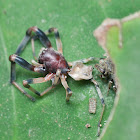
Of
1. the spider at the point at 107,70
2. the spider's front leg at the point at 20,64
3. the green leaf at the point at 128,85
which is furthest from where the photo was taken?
the spider's front leg at the point at 20,64

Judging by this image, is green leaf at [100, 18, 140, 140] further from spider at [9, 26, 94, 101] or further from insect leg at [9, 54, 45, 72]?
insect leg at [9, 54, 45, 72]

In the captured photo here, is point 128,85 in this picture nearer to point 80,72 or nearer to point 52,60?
point 80,72

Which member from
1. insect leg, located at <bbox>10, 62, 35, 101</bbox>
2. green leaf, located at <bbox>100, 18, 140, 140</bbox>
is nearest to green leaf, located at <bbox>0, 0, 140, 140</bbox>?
insect leg, located at <bbox>10, 62, 35, 101</bbox>

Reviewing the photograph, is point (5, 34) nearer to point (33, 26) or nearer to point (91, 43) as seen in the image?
point (33, 26)

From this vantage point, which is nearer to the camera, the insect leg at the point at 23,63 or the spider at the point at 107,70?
the spider at the point at 107,70

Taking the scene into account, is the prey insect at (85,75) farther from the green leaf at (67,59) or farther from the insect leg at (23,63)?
the insect leg at (23,63)

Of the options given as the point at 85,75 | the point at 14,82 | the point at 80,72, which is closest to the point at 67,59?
the point at 80,72

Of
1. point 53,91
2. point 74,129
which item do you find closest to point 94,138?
point 74,129

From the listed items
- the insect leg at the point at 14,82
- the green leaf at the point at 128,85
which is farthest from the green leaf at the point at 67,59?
the green leaf at the point at 128,85
